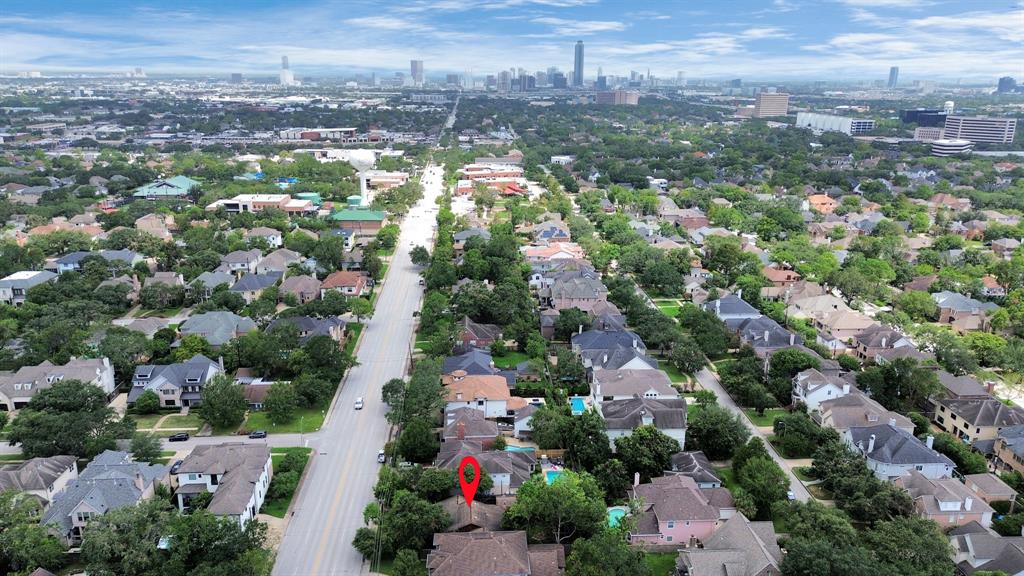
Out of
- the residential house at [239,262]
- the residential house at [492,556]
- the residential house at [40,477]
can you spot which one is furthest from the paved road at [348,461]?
the residential house at [239,262]

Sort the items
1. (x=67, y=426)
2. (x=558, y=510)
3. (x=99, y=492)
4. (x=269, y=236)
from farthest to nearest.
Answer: (x=269, y=236) < (x=67, y=426) < (x=99, y=492) < (x=558, y=510)

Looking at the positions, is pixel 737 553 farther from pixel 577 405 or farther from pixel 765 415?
pixel 765 415

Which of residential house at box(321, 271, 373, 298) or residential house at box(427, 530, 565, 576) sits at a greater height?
residential house at box(321, 271, 373, 298)

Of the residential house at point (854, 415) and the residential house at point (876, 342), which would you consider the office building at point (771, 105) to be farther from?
the residential house at point (854, 415)

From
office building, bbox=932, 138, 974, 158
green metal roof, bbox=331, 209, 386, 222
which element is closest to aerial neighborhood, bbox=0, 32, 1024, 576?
green metal roof, bbox=331, 209, 386, 222

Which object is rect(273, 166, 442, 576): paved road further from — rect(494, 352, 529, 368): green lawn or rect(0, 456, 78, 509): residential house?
rect(0, 456, 78, 509): residential house

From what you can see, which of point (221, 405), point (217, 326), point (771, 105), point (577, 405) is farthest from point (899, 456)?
point (771, 105)

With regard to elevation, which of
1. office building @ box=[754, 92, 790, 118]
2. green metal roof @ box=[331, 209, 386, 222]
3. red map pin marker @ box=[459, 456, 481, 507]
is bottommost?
red map pin marker @ box=[459, 456, 481, 507]
